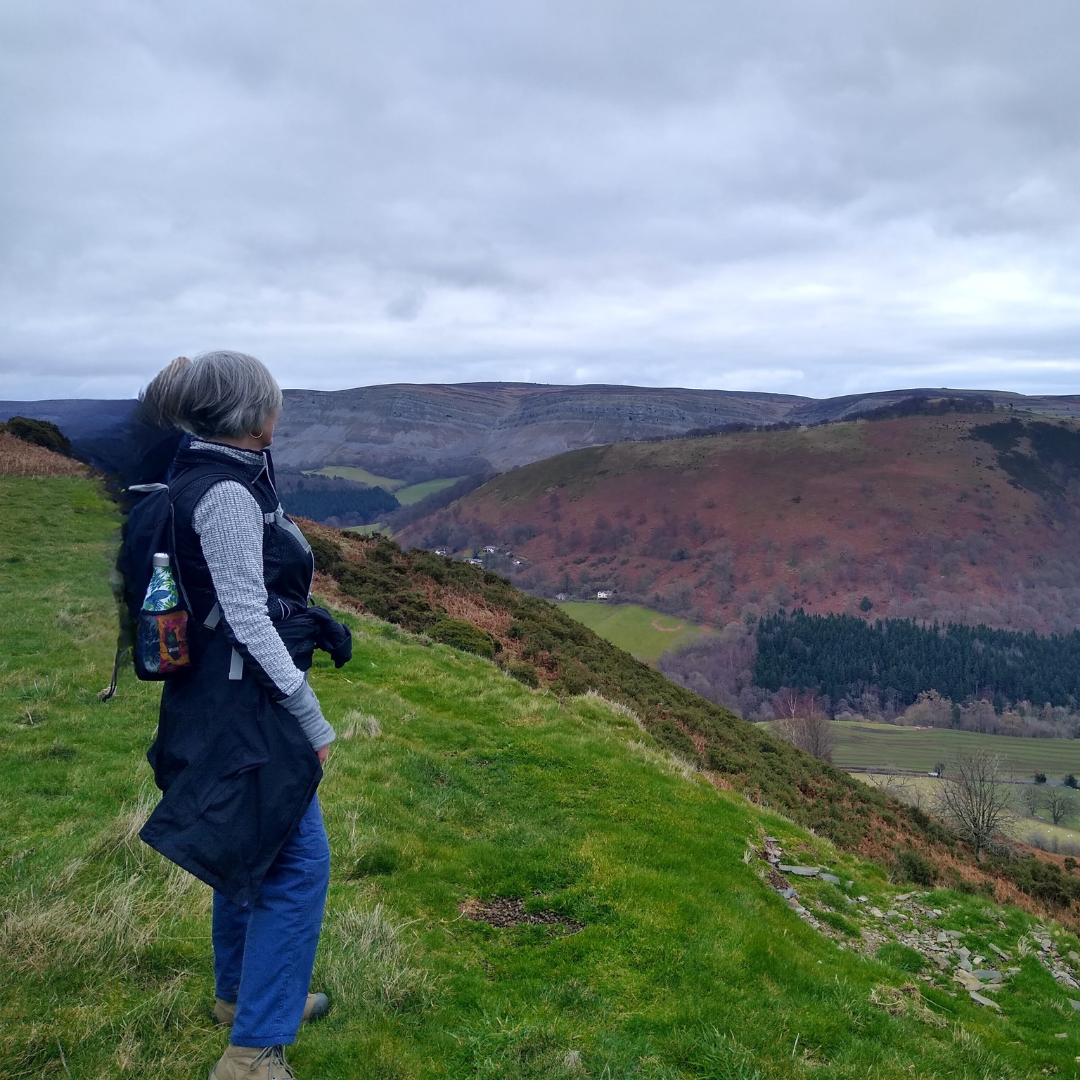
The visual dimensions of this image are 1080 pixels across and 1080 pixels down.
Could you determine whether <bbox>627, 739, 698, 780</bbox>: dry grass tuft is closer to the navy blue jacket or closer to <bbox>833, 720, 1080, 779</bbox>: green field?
the navy blue jacket

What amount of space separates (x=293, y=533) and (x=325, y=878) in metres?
1.50

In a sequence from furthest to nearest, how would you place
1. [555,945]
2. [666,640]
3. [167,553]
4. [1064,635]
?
1. [1064,635]
2. [666,640]
3. [555,945]
4. [167,553]

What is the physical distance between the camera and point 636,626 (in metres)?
105

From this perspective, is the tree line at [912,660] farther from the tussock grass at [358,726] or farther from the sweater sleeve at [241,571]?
the sweater sleeve at [241,571]

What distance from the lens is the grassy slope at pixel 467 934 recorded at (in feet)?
11.6

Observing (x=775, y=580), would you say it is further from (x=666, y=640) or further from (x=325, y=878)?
(x=325, y=878)

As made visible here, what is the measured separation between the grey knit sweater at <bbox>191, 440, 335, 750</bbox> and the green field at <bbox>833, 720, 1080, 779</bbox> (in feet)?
236

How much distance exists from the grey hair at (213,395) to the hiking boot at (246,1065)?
8.21 ft

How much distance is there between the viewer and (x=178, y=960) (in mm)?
3852

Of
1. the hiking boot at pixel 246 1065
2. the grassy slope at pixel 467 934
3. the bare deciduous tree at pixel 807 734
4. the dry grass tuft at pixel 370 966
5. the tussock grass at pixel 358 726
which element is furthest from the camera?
the bare deciduous tree at pixel 807 734

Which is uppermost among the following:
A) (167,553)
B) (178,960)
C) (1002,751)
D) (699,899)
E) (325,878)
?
(167,553)

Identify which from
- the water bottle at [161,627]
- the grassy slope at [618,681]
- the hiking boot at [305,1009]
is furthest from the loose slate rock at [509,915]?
the grassy slope at [618,681]

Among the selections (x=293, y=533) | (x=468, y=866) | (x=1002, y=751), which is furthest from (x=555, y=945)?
(x=1002, y=751)

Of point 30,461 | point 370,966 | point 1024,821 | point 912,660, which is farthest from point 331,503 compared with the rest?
point 370,966
